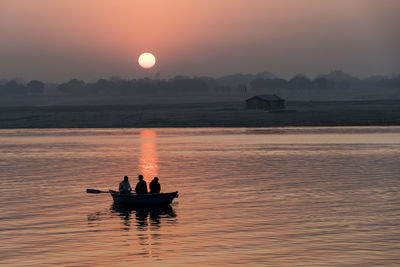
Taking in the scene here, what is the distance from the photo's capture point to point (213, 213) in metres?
35.5

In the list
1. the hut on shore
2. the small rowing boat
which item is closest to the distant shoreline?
the hut on shore

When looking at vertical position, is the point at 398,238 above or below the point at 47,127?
below

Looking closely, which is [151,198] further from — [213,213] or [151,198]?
[213,213]

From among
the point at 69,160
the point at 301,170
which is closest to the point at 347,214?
the point at 301,170

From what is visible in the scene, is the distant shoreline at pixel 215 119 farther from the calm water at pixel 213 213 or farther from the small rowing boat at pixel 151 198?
the small rowing boat at pixel 151 198

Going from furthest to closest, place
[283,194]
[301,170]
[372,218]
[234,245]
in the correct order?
[301,170] → [283,194] → [372,218] → [234,245]

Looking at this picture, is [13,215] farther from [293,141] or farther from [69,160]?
[293,141]

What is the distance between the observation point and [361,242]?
27469 millimetres

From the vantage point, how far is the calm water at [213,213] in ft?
84.4

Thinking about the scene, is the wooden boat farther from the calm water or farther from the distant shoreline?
the distant shoreline

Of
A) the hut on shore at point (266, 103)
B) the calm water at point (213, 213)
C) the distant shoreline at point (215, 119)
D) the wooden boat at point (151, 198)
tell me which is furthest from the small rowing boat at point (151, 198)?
the hut on shore at point (266, 103)

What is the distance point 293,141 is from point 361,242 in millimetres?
71243

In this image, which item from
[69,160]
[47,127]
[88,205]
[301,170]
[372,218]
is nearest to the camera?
[372,218]

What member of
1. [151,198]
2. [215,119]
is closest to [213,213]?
[151,198]
